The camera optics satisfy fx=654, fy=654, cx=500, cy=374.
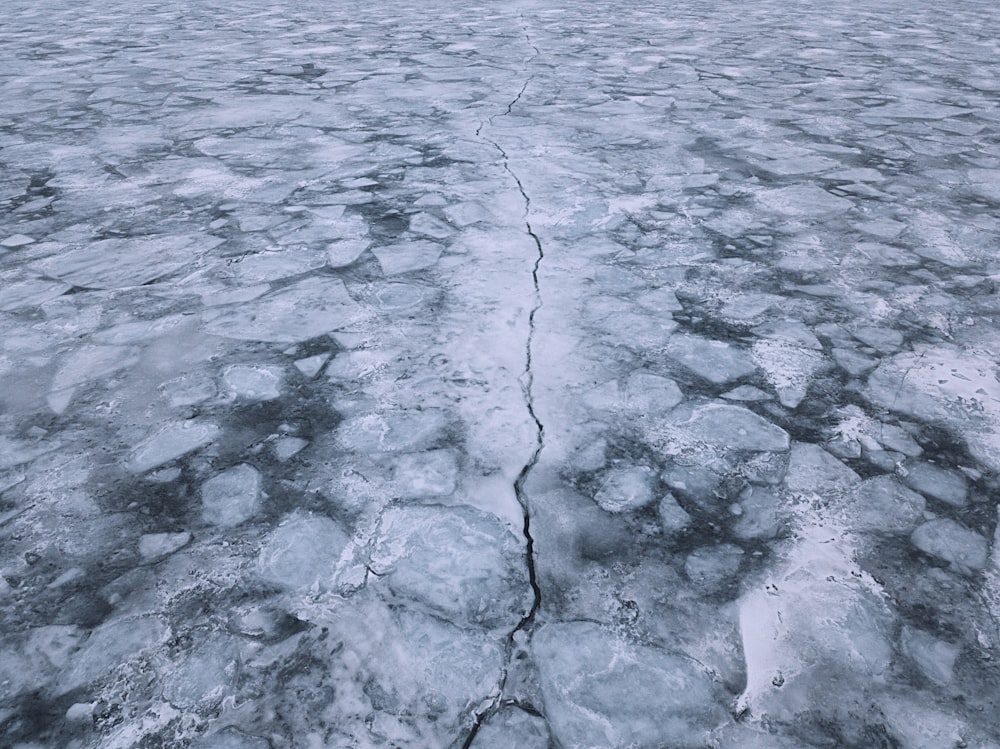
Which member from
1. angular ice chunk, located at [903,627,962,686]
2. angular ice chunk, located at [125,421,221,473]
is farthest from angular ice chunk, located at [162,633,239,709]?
angular ice chunk, located at [903,627,962,686]

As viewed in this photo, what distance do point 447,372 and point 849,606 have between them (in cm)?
101

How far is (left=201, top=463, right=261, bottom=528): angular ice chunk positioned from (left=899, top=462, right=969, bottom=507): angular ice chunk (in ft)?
4.32

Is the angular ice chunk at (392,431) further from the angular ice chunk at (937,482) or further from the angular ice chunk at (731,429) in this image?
the angular ice chunk at (937,482)

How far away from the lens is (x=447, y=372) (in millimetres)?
1675

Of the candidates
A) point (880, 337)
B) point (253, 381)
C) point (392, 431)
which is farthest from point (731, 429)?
point (253, 381)

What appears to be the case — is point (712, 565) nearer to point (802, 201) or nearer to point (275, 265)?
point (275, 265)

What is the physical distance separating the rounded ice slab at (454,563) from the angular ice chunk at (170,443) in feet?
1.64

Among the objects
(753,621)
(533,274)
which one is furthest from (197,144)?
(753,621)

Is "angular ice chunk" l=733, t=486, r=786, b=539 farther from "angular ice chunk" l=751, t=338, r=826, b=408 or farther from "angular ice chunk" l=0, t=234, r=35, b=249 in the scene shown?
"angular ice chunk" l=0, t=234, r=35, b=249

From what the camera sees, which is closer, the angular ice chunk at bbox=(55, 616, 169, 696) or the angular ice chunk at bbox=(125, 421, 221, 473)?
the angular ice chunk at bbox=(55, 616, 169, 696)

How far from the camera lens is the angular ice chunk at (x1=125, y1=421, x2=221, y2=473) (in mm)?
1393

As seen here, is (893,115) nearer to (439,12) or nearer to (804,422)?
(804,422)

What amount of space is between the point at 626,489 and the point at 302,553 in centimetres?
64

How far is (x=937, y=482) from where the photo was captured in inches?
52.0
